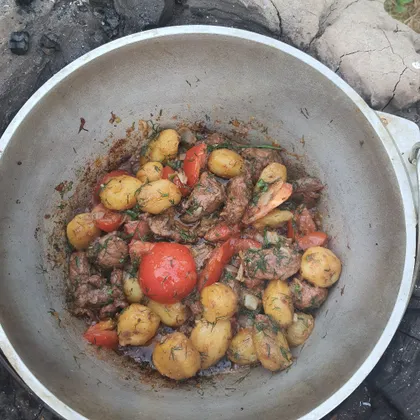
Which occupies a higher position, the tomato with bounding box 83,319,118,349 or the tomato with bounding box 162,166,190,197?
the tomato with bounding box 162,166,190,197

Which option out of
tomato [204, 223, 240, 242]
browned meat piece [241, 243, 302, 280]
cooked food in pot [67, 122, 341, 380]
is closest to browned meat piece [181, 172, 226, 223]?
cooked food in pot [67, 122, 341, 380]

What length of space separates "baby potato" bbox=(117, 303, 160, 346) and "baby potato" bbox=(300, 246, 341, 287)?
3.07 feet

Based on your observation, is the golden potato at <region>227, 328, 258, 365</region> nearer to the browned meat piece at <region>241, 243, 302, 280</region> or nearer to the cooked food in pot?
the cooked food in pot

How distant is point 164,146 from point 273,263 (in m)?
1.06

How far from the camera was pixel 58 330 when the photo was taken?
9.09ft

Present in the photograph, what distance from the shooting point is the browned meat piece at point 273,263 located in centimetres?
285

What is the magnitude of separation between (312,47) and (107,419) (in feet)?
9.05

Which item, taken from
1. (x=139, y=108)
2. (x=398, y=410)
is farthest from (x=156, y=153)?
(x=398, y=410)

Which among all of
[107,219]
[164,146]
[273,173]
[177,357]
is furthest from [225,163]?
[177,357]

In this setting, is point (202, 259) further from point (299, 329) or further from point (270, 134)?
point (270, 134)

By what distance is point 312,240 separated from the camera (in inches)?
118

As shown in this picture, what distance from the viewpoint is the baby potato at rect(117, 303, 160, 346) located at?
2756mm

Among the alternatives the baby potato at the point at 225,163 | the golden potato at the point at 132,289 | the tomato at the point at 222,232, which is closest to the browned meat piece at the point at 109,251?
the golden potato at the point at 132,289

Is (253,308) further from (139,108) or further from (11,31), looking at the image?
(11,31)
